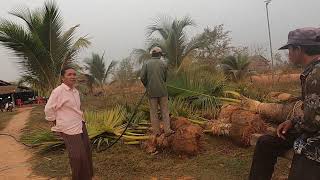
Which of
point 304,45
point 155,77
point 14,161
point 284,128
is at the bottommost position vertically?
point 14,161

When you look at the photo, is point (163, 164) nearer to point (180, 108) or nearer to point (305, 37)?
point (180, 108)

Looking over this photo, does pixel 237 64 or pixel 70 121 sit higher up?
pixel 237 64

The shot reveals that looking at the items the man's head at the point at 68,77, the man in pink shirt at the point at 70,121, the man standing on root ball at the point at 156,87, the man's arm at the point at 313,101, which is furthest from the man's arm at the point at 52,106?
the man's arm at the point at 313,101

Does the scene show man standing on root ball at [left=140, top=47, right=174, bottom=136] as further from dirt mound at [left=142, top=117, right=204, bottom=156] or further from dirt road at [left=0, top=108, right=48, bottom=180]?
dirt road at [left=0, top=108, right=48, bottom=180]

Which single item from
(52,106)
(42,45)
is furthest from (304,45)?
(42,45)

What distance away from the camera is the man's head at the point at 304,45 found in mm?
3277

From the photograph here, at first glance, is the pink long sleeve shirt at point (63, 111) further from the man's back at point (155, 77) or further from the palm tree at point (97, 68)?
the palm tree at point (97, 68)

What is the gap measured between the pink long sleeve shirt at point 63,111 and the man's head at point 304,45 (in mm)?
3086

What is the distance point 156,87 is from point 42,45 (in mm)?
6391

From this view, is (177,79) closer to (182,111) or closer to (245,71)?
(182,111)

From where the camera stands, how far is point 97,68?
32.2 m

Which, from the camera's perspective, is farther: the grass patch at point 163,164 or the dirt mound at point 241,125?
the dirt mound at point 241,125

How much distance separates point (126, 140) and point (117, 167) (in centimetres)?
132

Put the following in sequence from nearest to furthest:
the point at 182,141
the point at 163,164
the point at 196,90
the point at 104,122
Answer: the point at 163,164 → the point at 182,141 → the point at 104,122 → the point at 196,90
